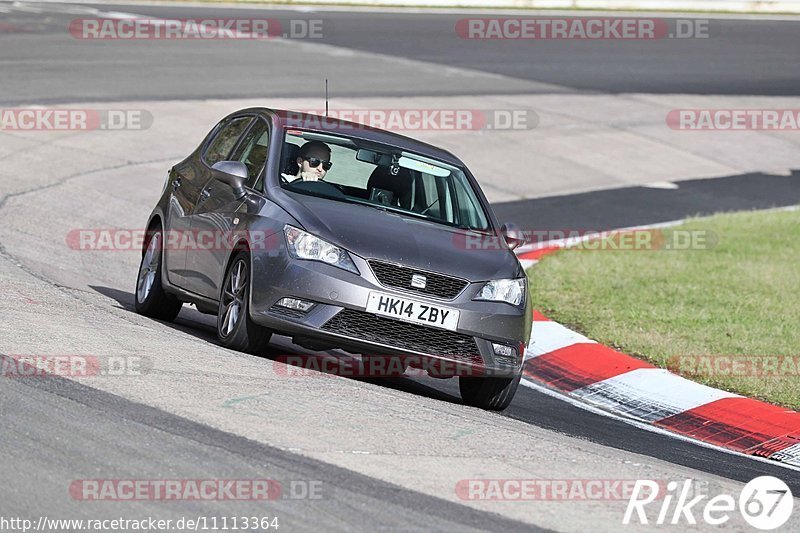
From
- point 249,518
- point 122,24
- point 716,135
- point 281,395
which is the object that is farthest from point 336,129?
point 122,24

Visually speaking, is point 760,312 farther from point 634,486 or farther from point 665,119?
point 665,119

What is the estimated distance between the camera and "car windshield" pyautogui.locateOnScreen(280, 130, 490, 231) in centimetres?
919

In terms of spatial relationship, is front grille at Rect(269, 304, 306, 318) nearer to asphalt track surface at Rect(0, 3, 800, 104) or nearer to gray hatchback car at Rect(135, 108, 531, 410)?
gray hatchback car at Rect(135, 108, 531, 410)

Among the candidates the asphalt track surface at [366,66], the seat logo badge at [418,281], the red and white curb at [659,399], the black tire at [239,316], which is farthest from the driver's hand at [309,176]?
the asphalt track surface at [366,66]

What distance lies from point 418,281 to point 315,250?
0.64 meters

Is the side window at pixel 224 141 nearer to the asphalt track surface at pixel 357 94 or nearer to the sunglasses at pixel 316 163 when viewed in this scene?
the sunglasses at pixel 316 163

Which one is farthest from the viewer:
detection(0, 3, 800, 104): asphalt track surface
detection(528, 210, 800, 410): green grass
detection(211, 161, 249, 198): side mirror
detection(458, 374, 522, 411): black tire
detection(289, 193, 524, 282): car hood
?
detection(0, 3, 800, 104): asphalt track surface

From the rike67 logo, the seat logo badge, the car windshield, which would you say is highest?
the car windshield

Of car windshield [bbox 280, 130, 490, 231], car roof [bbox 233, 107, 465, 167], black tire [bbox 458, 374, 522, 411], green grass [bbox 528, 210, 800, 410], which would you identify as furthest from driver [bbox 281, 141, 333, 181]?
green grass [bbox 528, 210, 800, 410]

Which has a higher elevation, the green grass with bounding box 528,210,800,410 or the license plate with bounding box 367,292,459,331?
the license plate with bounding box 367,292,459,331

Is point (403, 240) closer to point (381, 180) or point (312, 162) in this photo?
point (381, 180)

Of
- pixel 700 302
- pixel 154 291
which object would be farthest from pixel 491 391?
pixel 700 302

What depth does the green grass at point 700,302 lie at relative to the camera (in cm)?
1093

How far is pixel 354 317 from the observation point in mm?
8188
